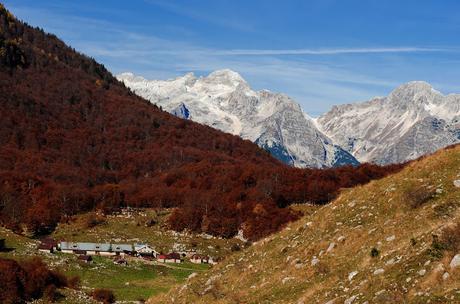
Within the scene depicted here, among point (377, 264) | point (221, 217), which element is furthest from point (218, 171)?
point (377, 264)

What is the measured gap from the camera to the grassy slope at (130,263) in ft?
252

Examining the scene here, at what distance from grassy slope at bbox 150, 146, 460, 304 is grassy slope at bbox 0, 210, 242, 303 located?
27.7 metres

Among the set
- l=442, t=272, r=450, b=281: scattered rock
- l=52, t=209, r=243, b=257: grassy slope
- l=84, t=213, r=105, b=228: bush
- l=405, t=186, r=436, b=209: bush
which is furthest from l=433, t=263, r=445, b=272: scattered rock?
l=84, t=213, r=105, b=228: bush

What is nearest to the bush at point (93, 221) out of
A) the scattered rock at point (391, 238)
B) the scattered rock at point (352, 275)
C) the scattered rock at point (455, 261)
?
the scattered rock at point (391, 238)

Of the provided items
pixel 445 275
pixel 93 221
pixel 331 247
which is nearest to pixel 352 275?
pixel 331 247

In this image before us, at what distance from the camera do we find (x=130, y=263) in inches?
3858

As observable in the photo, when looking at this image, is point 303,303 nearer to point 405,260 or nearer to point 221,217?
point 405,260

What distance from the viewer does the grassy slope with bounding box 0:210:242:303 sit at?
252ft

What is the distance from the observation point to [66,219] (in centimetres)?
13925

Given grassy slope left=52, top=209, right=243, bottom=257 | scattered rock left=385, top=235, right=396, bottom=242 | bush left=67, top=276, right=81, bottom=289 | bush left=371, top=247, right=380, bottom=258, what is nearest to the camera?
bush left=371, top=247, right=380, bottom=258

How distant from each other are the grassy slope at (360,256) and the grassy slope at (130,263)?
27674 millimetres

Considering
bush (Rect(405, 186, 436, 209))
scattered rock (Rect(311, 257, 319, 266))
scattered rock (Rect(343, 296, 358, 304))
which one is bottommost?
scattered rock (Rect(343, 296, 358, 304))

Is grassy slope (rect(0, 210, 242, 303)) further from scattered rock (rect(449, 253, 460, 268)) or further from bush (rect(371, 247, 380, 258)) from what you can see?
scattered rock (rect(449, 253, 460, 268))

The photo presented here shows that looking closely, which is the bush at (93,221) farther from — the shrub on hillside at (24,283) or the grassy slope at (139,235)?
the shrub on hillside at (24,283)
